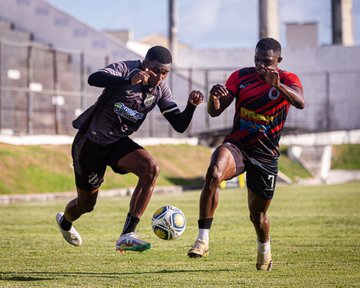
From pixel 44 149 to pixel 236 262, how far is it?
1951 centimetres

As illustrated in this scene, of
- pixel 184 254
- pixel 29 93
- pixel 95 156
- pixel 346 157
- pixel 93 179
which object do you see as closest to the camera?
pixel 95 156

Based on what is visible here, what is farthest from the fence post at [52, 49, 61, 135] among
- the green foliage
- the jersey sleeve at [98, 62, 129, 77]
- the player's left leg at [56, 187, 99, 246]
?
the jersey sleeve at [98, 62, 129, 77]

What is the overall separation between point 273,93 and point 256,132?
0.46 m

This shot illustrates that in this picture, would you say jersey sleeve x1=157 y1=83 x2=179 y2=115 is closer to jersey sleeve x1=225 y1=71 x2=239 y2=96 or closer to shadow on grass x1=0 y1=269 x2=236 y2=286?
jersey sleeve x1=225 y1=71 x2=239 y2=96

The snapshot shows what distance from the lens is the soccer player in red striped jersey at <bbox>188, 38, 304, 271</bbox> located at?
36.7 ft

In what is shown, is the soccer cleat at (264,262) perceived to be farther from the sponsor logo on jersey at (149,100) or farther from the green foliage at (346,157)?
the green foliage at (346,157)

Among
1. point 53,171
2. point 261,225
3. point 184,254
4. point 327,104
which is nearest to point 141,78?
point 261,225

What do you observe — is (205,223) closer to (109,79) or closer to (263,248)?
(263,248)

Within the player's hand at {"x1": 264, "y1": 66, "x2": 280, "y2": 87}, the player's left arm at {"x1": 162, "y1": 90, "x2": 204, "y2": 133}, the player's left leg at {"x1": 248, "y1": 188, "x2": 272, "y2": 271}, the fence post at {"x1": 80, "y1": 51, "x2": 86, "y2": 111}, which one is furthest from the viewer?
the fence post at {"x1": 80, "y1": 51, "x2": 86, "y2": 111}

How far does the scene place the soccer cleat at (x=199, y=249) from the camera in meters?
10.9

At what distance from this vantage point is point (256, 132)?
11406 mm

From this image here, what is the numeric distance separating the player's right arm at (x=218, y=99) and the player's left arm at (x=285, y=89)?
595mm

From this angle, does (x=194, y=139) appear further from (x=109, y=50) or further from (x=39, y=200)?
(x=39, y=200)

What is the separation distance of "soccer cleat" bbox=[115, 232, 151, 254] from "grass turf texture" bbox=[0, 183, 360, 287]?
0.90ft
